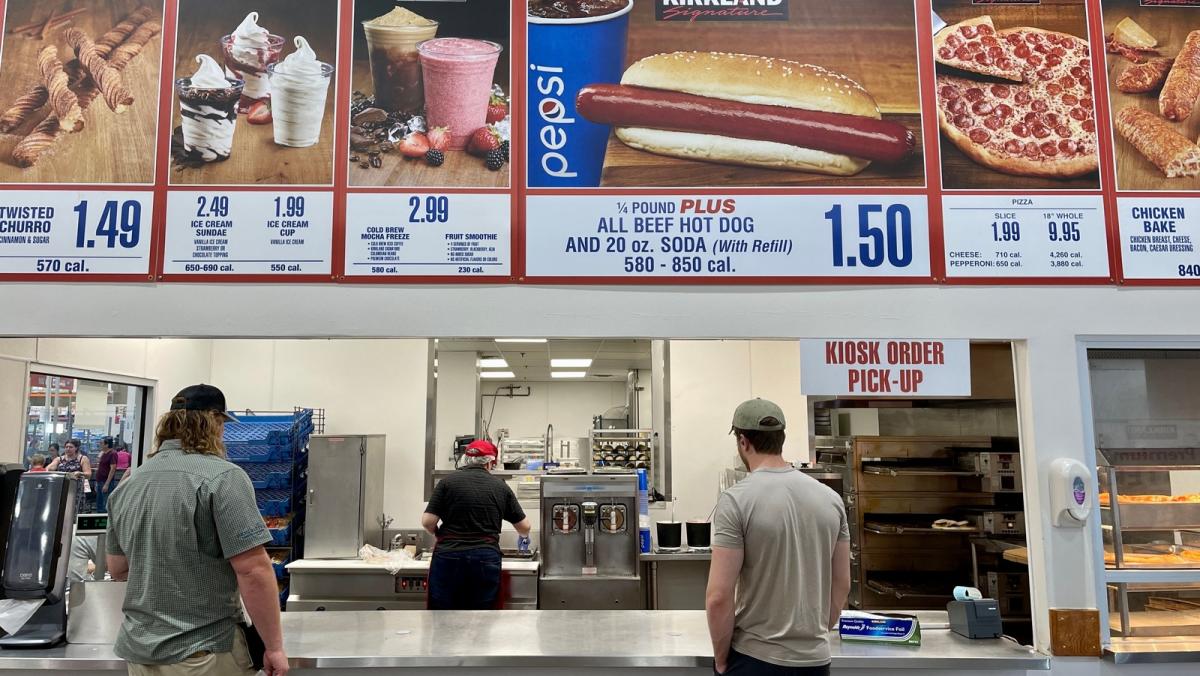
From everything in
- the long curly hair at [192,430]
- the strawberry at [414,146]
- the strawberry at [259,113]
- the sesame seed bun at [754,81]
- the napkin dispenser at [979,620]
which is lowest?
the napkin dispenser at [979,620]

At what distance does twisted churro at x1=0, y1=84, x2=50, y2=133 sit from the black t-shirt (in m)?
2.57

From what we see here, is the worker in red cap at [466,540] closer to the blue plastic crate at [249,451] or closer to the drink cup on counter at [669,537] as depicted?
the drink cup on counter at [669,537]

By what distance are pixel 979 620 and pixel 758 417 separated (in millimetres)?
1424

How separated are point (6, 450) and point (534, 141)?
3433 millimetres

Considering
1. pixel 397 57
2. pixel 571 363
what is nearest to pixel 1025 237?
pixel 397 57

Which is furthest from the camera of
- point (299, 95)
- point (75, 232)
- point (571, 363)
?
point (571, 363)

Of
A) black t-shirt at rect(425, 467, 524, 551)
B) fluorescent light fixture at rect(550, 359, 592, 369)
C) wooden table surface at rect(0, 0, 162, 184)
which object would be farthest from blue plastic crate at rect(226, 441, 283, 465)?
fluorescent light fixture at rect(550, 359, 592, 369)

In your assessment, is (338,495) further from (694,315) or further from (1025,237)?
(1025,237)

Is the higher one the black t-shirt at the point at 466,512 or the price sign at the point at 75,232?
the price sign at the point at 75,232

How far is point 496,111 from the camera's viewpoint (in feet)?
10.1

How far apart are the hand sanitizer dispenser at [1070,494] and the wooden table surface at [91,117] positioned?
12.2 feet
